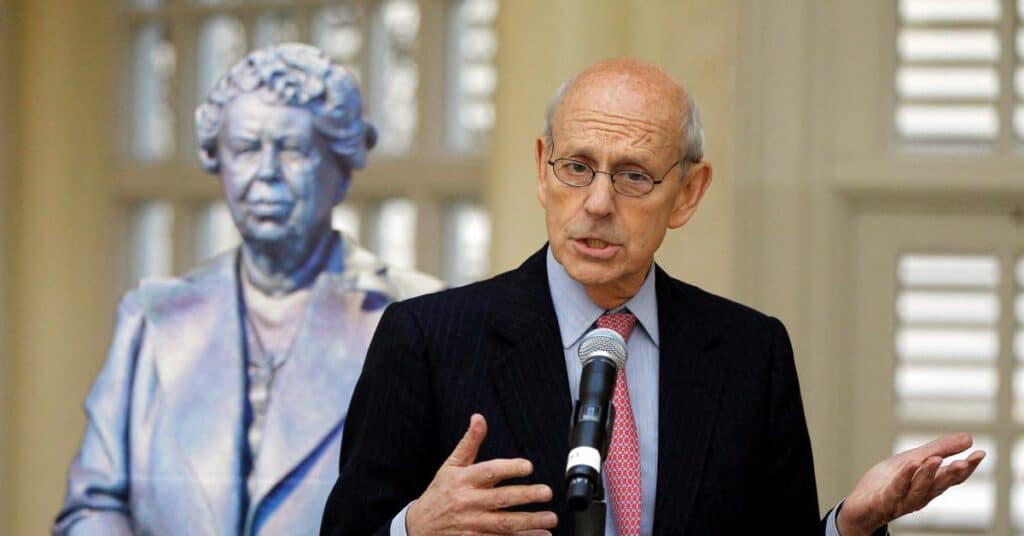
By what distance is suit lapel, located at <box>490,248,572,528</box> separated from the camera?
203 centimetres

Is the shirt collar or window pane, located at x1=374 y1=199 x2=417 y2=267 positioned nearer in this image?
the shirt collar

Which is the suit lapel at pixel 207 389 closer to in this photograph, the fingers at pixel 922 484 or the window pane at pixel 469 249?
the window pane at pixel 469 249

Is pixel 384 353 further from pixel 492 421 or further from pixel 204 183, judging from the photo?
pixel 204 183

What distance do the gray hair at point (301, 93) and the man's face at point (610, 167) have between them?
135 cm

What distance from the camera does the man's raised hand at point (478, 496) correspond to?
1775 mm

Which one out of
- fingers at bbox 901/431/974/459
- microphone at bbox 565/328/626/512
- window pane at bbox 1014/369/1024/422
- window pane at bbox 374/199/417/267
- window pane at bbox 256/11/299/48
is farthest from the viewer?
window pane at bbox 256/11/299/48

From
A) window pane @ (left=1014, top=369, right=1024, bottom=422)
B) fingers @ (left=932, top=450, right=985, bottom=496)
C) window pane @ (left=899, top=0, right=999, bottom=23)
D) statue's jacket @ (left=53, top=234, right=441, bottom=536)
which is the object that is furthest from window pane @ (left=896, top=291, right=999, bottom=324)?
fingers @ (left=932, top=450, right=985, bottom=496)

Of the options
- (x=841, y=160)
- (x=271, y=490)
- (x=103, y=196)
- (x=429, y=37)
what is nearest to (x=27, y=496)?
(x=103, y=196)

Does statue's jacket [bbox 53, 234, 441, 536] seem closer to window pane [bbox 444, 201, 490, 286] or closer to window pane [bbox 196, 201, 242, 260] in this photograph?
window pane [bbox 196, 201, 242, 260]

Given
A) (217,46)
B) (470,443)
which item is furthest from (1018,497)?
(470,443)

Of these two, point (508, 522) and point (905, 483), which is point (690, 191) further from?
point (508, 522)

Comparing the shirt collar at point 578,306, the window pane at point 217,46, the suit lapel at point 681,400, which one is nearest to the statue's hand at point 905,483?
the suit lapel at point 681,400

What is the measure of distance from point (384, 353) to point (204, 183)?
2.23 m

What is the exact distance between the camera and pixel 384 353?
2.10m
